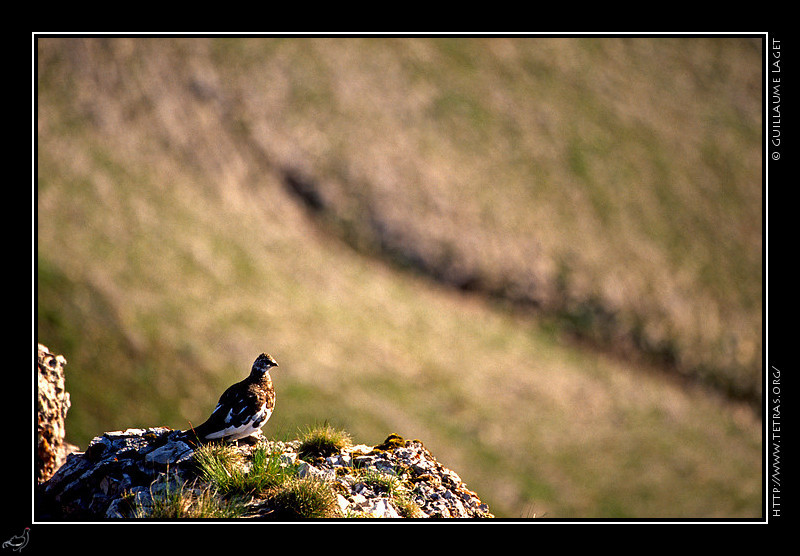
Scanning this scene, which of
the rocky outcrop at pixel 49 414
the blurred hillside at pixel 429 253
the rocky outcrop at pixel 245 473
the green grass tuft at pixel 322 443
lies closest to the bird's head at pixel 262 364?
the rocky outcrop at pixel 245 473

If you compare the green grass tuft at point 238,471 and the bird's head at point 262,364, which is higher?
the bird's head at point 262,364

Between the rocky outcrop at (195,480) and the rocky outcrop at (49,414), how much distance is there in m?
1.51

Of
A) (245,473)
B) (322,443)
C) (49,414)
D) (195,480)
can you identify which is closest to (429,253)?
(49,414)

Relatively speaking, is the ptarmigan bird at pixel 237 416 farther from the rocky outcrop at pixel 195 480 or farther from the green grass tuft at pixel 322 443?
the green grass tuft at pixel 322 443

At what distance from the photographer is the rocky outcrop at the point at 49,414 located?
9.52 m

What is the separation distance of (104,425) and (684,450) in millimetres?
28702

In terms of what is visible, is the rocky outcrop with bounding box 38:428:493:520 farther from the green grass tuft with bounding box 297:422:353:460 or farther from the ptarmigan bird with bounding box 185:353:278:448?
the ptarmigan bird with bounding box 185:353:278:448

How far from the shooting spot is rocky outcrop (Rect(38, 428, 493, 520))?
7.49 m

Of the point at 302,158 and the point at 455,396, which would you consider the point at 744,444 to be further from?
the point at 302,158

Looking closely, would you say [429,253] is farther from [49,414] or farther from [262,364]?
[262,364]

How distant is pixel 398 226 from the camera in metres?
41.8

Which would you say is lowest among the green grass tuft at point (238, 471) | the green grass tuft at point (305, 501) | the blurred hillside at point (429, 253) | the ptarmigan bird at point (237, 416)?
the green grass tuft at point (305, 501)

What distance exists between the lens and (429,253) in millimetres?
41438

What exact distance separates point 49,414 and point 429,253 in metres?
32.9
